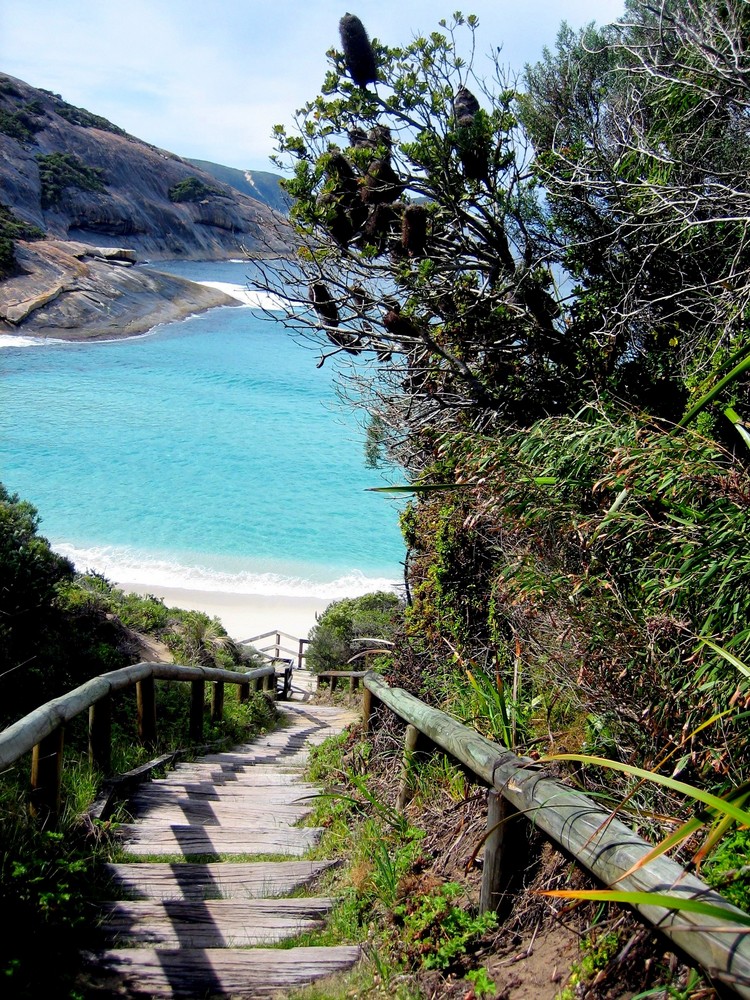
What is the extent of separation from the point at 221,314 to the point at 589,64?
159 ft

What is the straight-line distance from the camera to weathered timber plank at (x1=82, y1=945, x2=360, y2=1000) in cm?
296

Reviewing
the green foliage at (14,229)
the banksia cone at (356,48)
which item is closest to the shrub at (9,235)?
the green foliage at (14,229)

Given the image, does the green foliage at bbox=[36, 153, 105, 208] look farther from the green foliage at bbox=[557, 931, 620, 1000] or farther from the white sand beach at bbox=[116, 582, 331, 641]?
the green foliage at bbox=[557, 931, 620, 1000]

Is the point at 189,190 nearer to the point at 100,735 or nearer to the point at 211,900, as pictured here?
the point at 100,735

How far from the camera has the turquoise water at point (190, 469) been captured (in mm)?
23891

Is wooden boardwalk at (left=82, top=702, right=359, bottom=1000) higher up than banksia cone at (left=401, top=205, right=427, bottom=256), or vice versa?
banksia cone at (left=401, top=205, right=427, bottom=256)

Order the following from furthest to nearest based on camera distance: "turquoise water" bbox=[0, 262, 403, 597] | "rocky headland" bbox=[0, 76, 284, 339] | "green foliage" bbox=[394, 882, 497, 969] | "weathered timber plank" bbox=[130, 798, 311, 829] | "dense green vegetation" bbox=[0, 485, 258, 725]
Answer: "rocky headland" bbox=[0, 76, 284, 339], "turquoise water" bbox=[0, 262, 403, 597], "dense green vegetation" bbox=[0, 485, 258, 725], "weathered timber plank" bbox=[130, 798, 311, 829], "green foliage" bbox=[394, 882, 497, 969]

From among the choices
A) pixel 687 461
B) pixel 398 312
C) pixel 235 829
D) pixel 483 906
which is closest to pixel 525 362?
pixel 398 312

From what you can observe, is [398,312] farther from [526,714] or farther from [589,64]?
[589,64]

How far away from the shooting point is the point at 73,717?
14.8ft

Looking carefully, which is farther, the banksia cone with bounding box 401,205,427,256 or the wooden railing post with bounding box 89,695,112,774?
the banksia cone with bounding box 401,205,427,256

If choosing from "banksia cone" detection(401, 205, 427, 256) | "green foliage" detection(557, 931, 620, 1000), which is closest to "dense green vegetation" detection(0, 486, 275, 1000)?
"green foliage" detection(557, 931, 620, 1000)

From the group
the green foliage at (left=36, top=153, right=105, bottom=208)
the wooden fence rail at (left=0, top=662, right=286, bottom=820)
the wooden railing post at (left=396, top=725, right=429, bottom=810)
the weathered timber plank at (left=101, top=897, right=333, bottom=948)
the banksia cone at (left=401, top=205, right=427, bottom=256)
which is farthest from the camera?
the green foliage at (left=36, top=153, right=105, bottom=208)

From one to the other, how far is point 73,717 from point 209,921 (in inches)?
Result: 61.4
